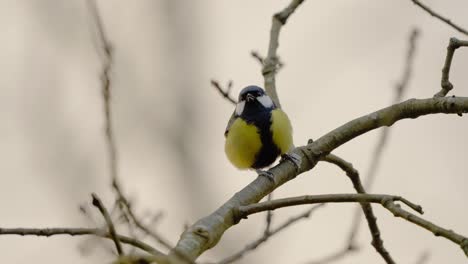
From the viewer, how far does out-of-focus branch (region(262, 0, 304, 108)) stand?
3.89 metres

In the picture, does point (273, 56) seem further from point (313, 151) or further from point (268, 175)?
point (268, 175)

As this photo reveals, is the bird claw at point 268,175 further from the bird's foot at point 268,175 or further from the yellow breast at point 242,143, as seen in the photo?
the yellow breast at point 242,143

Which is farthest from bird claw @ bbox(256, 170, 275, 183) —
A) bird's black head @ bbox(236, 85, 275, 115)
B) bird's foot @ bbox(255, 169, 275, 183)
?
bird's black head @ bbox(236, 85, 275, 115)

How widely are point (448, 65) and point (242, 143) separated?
1.64 meters

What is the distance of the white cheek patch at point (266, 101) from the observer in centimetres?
402

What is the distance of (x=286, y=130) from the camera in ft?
13.5

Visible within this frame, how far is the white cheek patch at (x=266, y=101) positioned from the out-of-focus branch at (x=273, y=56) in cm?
7

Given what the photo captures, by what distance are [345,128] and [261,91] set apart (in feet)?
5.31

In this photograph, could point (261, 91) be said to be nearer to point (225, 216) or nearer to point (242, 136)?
point (242, 136)

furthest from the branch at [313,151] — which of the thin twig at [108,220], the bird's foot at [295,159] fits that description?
the thin twig at [108,220]

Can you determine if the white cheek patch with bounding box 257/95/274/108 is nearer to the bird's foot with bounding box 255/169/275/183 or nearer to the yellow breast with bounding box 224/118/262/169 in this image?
the yellow breast with bounding box 224/118/262/169

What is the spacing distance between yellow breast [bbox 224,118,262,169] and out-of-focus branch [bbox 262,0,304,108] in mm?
339

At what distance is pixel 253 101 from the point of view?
4.34 meters

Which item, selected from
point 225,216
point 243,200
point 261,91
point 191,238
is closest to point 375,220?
point 243,200
